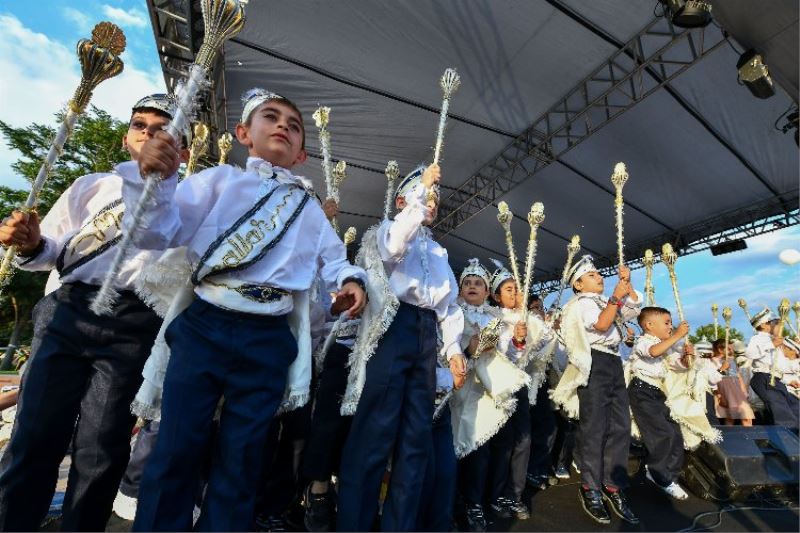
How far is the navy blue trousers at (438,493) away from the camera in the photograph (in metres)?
2.04

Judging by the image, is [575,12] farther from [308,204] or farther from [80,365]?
[80,365]

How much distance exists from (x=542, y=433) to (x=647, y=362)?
40.5 inches

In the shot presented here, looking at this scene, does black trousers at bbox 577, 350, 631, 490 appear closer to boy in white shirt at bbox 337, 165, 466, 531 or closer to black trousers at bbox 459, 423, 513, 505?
black trousers at bbox 459, 423, 513, 505

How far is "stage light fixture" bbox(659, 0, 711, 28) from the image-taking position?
135 inches

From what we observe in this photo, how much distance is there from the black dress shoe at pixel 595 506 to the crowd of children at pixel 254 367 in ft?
0.04

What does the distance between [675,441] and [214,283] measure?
3547mm

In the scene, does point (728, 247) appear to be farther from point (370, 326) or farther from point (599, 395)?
point (370, 326)

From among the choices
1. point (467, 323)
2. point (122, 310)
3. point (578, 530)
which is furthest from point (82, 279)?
point (578, 530)

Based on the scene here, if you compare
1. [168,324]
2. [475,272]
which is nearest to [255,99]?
[168,324]

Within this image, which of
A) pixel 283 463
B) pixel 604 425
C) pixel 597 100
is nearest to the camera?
pixel 283 463

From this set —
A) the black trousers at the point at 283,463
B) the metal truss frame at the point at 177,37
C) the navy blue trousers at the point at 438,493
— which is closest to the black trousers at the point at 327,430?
the black trousers at the point at 283,463

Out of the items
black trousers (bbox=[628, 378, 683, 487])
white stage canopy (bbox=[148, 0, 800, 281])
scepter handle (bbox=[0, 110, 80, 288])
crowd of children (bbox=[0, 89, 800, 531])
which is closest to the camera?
crowd of children (bbox=[0, 89, 800, 531])

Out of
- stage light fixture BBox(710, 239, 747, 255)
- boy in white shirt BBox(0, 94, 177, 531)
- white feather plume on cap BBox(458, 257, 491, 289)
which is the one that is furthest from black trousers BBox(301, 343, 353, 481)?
stage light fixture BBox(710, 239, 747, 255)

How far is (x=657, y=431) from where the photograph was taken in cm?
331
